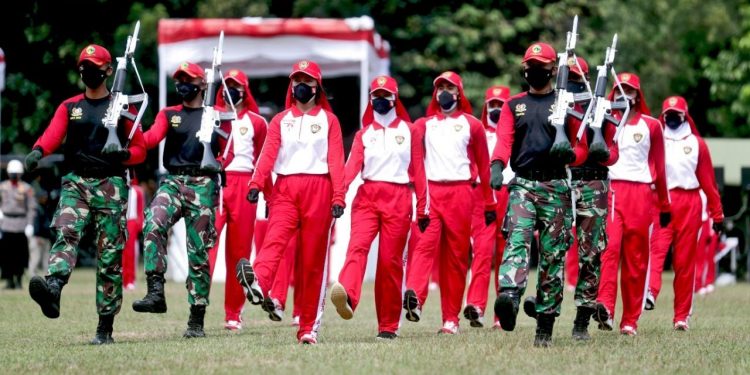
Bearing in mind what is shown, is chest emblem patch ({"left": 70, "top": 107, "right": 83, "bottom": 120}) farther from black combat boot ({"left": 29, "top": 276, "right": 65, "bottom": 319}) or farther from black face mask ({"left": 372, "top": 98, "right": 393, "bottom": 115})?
black face mask ({"left": 372, "top": 98, "right": 393, "bottom": 115})

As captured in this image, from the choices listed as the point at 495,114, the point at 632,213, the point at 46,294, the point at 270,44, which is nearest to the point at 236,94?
the point at 495,114

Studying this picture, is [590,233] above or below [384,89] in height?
below

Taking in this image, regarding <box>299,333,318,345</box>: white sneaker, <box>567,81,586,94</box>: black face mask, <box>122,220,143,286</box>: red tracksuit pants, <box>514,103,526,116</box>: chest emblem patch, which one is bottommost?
<box>122,220,143,286</box>: red tracksuit pants

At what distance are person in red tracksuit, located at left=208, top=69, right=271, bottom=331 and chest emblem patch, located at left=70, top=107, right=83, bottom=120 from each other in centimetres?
234

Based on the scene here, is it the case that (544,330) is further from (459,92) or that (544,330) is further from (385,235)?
(459,92)

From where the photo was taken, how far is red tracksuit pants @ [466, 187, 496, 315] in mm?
16484

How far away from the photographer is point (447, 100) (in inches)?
625

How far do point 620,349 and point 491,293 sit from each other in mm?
11155

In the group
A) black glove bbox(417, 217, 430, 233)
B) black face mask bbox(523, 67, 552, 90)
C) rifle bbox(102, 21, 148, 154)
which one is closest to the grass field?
black glove bbox(417, 217, 430, 233)

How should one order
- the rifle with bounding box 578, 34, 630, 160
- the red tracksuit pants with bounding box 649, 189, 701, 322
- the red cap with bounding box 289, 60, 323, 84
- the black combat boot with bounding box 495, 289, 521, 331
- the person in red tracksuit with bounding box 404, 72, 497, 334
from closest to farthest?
the black combat boot with bounding box 495, 289, 521, 331 → the rifle with bounding box 578, 34, 630, 160 → the red cap with bounding box 289, 60, 323, 84 → the person in red tracksuit with bounding box 404, 72, 497, 334 → the red tracksuit pants with bounding box 649, 189, 701, 322

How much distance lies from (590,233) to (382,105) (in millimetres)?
2300

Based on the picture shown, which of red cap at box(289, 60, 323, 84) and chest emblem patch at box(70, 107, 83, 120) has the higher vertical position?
red cap at box(289, 60, 323, 84)

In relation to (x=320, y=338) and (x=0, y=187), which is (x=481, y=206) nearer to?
(x=320, y=338)

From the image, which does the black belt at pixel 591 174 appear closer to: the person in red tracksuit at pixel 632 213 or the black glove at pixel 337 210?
the person in red tracksuit at pixel 632 213
